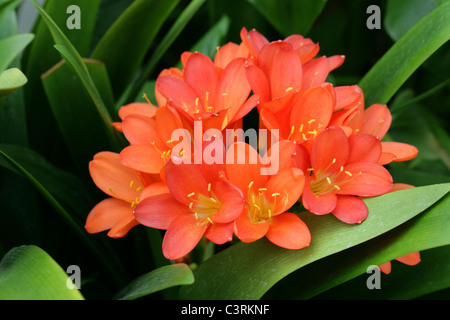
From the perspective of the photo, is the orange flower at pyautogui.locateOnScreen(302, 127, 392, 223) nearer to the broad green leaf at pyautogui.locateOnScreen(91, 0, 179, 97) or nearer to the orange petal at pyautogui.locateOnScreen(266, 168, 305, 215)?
the orange petal at pyautogui.locateOnScreen(266, 168, 305, 215)

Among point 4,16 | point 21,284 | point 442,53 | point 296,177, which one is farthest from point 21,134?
point 442,53

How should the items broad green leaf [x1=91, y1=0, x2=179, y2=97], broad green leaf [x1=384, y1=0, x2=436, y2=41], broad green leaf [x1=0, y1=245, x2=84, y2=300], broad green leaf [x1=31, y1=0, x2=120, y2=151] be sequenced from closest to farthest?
broad green leaf [x1=0, y1=245, x2=84, y2=300]
broad green leaf [x1=31, y1=0, x2=120, y2=151]
broad green leaf [x1=91, y1=0, x2=179, y2=97]
broad green leaf [x1=384, y1=0, x2=436, y2=41]

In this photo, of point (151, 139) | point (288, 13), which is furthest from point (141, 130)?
point (288, 13)

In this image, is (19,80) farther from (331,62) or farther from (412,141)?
(412,141)

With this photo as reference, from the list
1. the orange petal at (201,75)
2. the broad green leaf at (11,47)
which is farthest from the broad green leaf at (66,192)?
the orange petal at (201,75)

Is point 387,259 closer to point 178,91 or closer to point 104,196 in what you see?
point 178,91

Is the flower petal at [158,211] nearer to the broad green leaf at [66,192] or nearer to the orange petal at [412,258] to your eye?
the broad green leaf at [66,192]

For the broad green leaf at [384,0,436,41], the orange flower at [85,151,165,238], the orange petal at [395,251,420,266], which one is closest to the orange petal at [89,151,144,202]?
the orange flower at [85,151,165,238]
